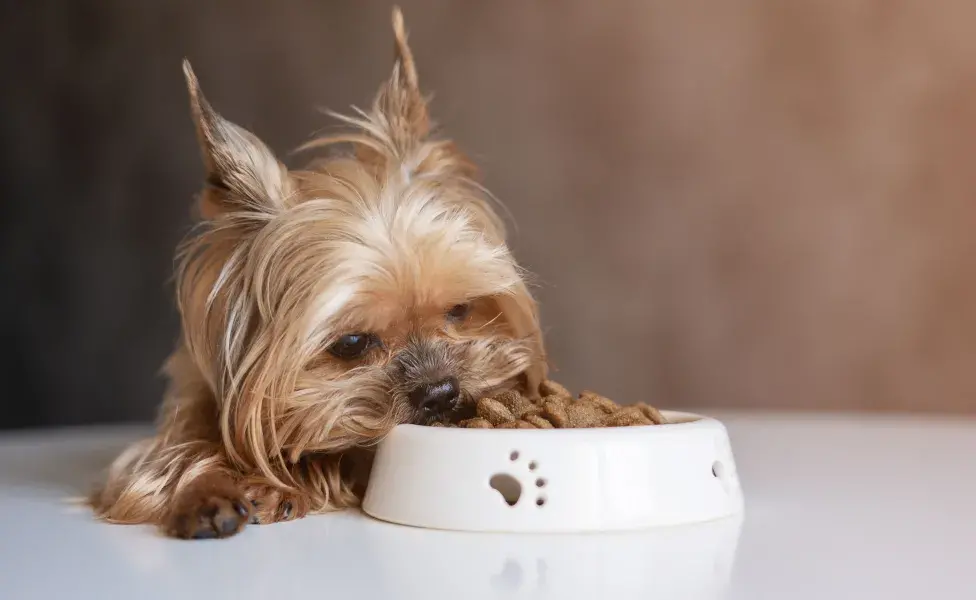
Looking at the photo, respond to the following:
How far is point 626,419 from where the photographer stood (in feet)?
5.43

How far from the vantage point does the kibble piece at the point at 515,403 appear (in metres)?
1.73

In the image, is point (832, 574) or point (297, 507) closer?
point (832, 574)

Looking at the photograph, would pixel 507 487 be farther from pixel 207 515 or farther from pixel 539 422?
pixel 207 515

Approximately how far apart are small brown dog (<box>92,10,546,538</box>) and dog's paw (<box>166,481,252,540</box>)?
0.8 inches

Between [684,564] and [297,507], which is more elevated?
[684,564]

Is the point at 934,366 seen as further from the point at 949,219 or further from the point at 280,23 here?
the point at 280,23

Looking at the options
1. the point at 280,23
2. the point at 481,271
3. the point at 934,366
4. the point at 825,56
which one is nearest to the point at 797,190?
the point at 825,56

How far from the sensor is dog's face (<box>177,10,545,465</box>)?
1771 millimetres

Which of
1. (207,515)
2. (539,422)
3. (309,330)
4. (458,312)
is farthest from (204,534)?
(458,312)

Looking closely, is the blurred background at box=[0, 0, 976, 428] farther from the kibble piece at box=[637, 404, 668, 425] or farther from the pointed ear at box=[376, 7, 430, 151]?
the kibble piece at box=[637, 404, 668, 425]

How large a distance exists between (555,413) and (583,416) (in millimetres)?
45

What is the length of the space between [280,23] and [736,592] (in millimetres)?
3707

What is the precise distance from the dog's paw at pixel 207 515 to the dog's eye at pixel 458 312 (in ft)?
1.61

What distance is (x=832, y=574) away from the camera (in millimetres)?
1320
